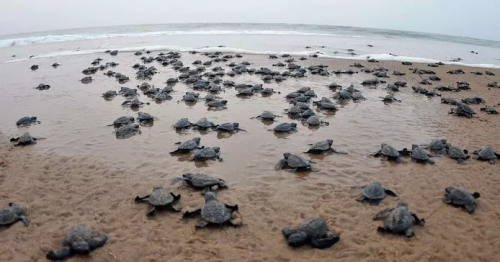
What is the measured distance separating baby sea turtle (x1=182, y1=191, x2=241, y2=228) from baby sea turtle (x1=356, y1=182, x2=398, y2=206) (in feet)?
7.68

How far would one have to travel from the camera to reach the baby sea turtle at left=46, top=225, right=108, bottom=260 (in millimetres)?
4772

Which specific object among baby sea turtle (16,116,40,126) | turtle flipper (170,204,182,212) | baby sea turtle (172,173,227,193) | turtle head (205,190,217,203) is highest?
turtle head (205,190,217,203)

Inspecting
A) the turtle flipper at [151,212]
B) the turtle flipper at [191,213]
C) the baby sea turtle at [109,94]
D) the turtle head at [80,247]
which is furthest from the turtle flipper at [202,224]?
the baby sea turtle at [109,94]

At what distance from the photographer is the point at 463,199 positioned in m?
6.00

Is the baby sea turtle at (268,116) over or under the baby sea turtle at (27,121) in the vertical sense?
over

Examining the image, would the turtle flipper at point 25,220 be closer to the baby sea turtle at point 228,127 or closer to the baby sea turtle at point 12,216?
the baby sea turtle at point 12,216

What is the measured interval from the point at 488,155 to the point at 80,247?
8.59 metres

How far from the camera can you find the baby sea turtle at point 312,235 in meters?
4.94

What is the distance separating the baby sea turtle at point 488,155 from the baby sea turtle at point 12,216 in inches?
370

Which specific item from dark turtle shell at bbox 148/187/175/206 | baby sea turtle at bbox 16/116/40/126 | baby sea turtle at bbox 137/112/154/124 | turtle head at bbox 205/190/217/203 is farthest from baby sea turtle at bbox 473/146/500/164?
baby sea turtle at bbox 16/116/40/126

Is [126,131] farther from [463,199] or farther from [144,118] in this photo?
[463,199]

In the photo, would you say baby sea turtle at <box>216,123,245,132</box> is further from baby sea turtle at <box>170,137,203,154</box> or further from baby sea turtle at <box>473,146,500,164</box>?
baby sea turtle at <box>473,146,500,164</box>

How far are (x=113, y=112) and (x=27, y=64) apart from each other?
14451mm

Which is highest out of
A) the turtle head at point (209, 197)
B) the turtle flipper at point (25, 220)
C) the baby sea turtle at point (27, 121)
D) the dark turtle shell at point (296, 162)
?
the dark turtle shell at point (296, 162)
